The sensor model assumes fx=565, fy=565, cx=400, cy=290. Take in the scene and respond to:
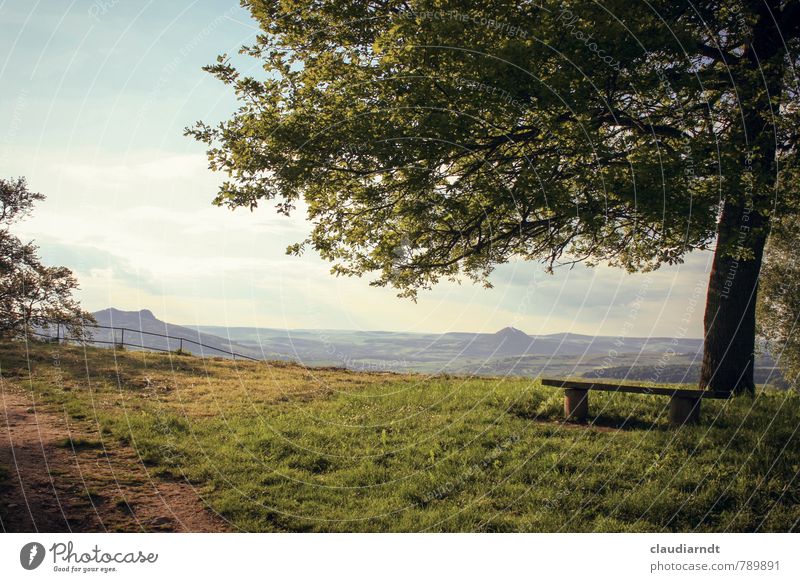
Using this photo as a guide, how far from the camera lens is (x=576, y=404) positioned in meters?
12.9

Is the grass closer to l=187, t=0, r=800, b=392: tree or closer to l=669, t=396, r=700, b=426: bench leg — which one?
l=669, t=396, r=700, b=426: bench leg

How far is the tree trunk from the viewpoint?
532 inches

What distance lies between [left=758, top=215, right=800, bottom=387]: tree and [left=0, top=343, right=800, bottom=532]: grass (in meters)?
18.7

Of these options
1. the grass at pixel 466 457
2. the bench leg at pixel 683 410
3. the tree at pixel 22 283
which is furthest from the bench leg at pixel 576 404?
the tree at pixel 22 283

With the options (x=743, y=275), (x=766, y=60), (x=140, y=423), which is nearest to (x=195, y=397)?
(x=140, y=423)

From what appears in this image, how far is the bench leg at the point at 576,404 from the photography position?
1284cm

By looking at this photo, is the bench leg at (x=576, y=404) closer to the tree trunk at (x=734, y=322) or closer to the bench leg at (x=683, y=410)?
the bench leg at (x=683, y=410)

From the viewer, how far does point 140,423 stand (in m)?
13.9

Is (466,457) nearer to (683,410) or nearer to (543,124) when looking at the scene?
(683,410)

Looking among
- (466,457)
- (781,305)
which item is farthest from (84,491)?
(781,305)

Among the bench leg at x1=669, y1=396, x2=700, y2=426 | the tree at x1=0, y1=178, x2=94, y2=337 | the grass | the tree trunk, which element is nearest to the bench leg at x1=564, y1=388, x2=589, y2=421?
the grass

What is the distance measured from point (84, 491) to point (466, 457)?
6.65 m

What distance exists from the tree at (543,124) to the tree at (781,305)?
1749 cm

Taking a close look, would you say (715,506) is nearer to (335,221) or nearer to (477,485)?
(477,485)
